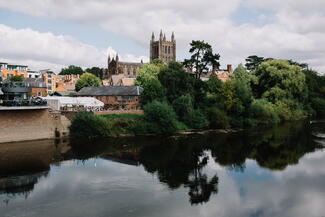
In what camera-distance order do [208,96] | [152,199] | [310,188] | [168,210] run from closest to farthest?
[168,210], [152,199], [310,188], [208,96]

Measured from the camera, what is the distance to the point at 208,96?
64000 millimetres

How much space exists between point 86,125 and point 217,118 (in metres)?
22.7

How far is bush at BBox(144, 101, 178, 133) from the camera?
169ft

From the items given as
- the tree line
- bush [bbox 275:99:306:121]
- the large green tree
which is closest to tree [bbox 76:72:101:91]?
the tree line

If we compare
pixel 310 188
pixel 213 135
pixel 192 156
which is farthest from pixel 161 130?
pixel 310 188

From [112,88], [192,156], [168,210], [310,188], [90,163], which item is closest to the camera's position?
[168,210]

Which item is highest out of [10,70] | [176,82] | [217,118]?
[10,70]

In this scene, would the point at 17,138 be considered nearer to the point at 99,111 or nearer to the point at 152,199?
the point at 99,111

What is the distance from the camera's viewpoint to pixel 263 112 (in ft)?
215

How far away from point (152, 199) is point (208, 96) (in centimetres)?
4224

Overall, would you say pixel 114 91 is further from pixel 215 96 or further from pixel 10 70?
pixel 10 70

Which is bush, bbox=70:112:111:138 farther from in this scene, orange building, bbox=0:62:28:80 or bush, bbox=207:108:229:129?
orange building, bbox=0:62:28:80

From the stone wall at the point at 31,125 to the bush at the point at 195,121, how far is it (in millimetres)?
19861

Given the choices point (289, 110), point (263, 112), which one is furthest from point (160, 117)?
point (289, 110)
